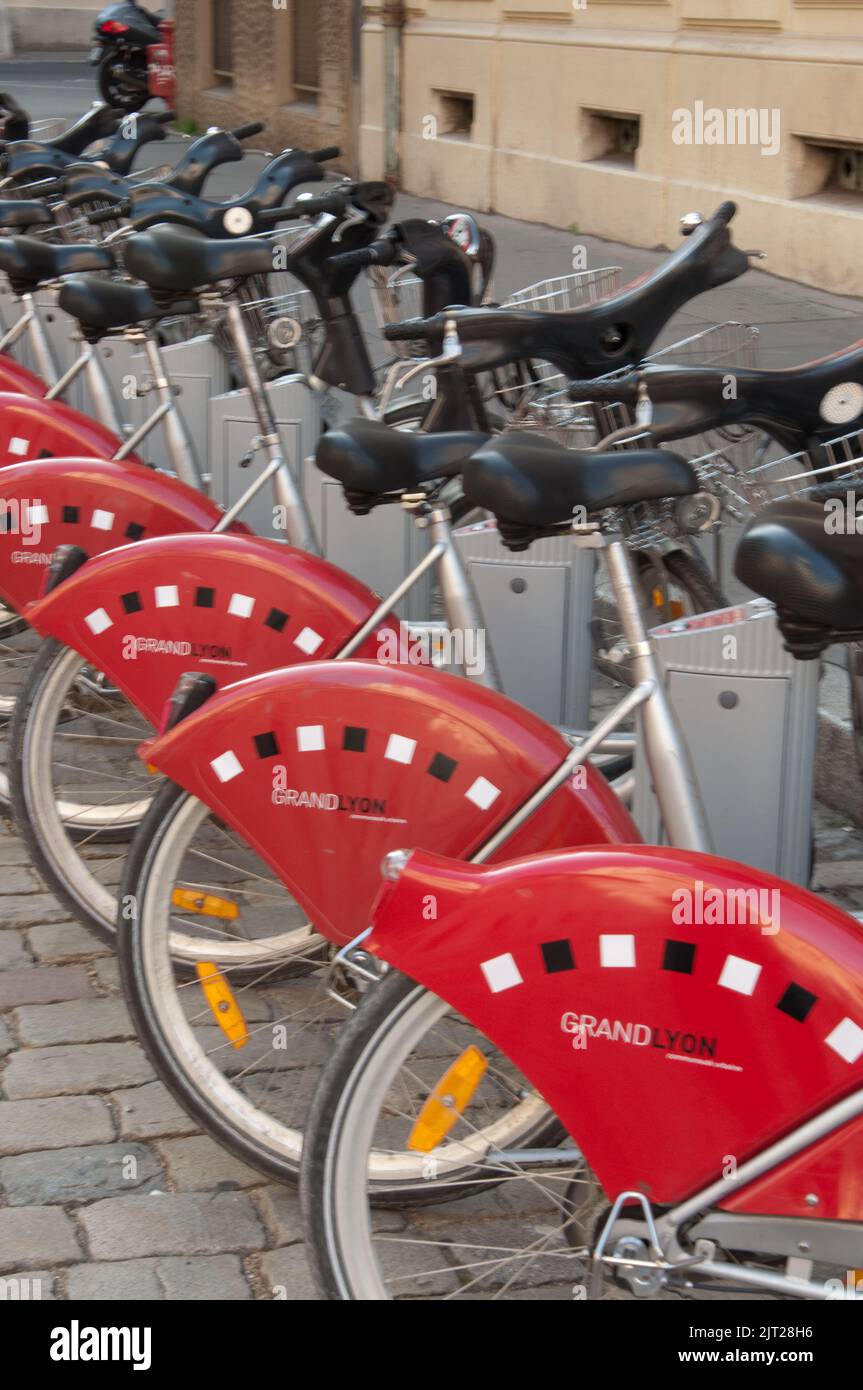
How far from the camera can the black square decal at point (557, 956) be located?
225 cm

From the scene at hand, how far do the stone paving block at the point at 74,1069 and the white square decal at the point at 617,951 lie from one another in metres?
1.55

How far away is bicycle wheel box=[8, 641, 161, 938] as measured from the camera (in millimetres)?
3895

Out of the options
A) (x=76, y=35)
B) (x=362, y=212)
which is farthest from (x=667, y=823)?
(x=76, y=35)

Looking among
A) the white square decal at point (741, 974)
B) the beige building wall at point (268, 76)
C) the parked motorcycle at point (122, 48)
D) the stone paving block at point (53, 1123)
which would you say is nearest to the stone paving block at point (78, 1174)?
the stone paving block at point (53, 1123)

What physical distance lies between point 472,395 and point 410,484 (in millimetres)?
1111

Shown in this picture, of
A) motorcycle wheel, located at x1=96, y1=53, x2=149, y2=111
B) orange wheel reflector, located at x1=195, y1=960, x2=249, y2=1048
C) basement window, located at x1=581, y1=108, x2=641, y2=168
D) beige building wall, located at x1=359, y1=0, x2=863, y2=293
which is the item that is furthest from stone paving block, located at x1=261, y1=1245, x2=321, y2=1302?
basement window, located at x1=581, y1=108, x2=641, y2=168

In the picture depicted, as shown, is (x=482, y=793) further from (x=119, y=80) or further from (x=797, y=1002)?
(x=119, y=80)

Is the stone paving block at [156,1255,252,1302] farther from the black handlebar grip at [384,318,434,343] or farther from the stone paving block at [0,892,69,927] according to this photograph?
the black handlebar grip at [384,318,434,343]

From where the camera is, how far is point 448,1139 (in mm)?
3016

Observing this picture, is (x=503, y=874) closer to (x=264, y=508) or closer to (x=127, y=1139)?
(x=127, y=1139)

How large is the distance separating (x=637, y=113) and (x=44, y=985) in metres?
9.11

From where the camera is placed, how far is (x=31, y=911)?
14.1 feet

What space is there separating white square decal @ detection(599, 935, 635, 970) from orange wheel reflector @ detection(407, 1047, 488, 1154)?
43cm

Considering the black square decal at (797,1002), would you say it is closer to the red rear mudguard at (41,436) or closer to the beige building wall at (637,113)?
the red rear mudguard at (41,436)
